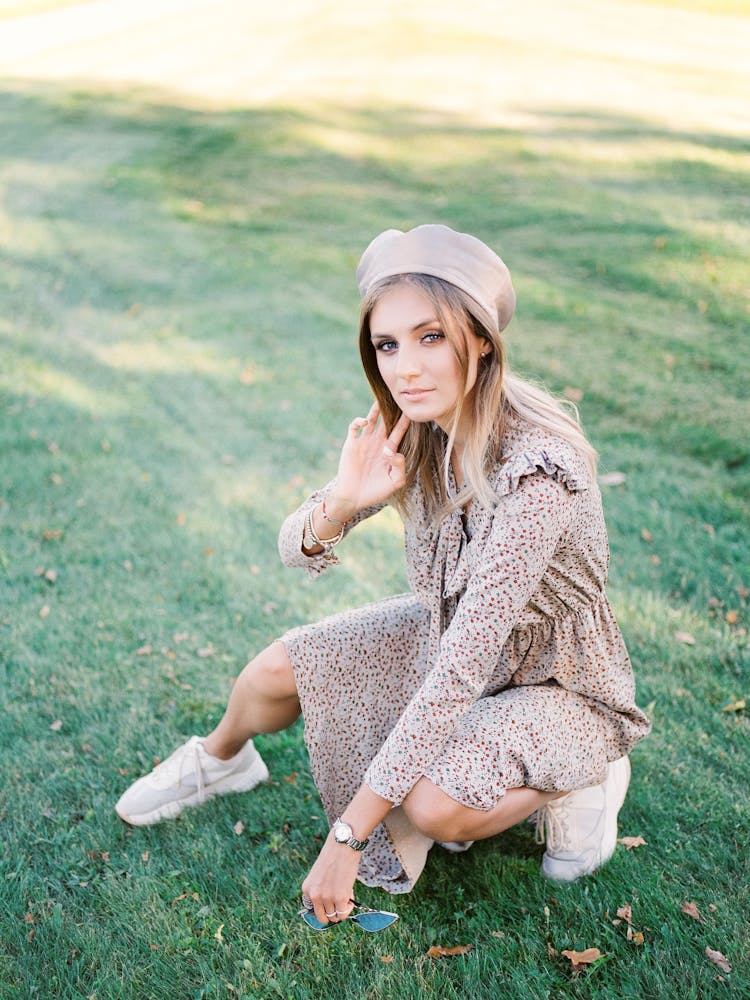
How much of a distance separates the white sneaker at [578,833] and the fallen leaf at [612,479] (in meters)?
2.64

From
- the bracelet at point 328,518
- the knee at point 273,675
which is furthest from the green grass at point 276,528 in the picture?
the bracelet at point 328,518

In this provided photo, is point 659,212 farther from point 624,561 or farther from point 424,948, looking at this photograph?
point 424,948

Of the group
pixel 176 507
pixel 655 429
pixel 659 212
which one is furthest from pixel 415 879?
pixel 659 212

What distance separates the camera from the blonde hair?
226 cm

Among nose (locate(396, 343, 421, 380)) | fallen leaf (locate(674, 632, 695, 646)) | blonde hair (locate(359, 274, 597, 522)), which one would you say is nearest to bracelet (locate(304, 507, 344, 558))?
blonde hair (locate(359, 274, 597, 522))

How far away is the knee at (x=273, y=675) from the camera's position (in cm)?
265

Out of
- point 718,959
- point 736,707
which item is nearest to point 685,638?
point 736,707

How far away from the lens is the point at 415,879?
257 cm

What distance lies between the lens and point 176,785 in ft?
9.78

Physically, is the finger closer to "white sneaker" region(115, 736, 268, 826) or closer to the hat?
the hat

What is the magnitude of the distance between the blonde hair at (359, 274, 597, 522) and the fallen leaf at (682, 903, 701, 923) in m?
1.20

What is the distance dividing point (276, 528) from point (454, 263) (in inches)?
112


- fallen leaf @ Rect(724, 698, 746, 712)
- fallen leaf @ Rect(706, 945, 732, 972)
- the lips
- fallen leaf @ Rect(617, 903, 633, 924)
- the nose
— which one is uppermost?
the nose

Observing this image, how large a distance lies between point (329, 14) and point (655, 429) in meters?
18.9
